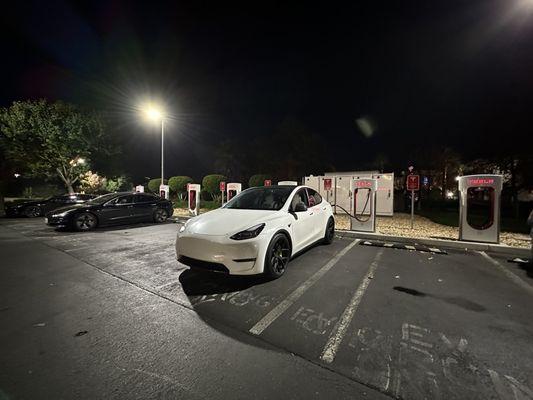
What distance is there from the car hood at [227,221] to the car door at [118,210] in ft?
21.2

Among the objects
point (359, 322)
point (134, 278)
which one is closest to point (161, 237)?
point (134, 278)

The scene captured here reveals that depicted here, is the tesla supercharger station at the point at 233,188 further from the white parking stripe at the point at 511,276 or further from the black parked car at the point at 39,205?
the white parking stripe at the point at 511,276

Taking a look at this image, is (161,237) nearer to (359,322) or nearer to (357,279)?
(357,279)

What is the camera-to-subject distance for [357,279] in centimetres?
420

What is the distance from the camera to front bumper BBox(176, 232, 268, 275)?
11.8ft

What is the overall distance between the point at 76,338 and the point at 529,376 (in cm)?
402

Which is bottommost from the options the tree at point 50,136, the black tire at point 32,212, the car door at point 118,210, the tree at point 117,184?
the black tire at point 32,212

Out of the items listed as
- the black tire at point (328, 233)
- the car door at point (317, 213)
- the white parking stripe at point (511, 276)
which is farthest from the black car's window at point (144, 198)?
the white parking stripe at point (511, 276)

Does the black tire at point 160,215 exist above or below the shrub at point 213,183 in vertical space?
below

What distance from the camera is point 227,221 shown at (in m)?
4.05

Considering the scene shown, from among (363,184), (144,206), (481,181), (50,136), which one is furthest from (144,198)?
(50,136)

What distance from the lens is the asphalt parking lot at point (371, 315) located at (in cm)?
198

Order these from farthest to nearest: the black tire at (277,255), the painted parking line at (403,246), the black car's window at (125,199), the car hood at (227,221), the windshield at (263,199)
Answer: the black car's window at (125,199) < the painted parking line at (403,246) < the windshield at (263,199) < the black tire at (277,255) < the car hood at (227,221)

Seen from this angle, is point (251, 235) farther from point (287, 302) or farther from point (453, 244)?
point (453, 244)
